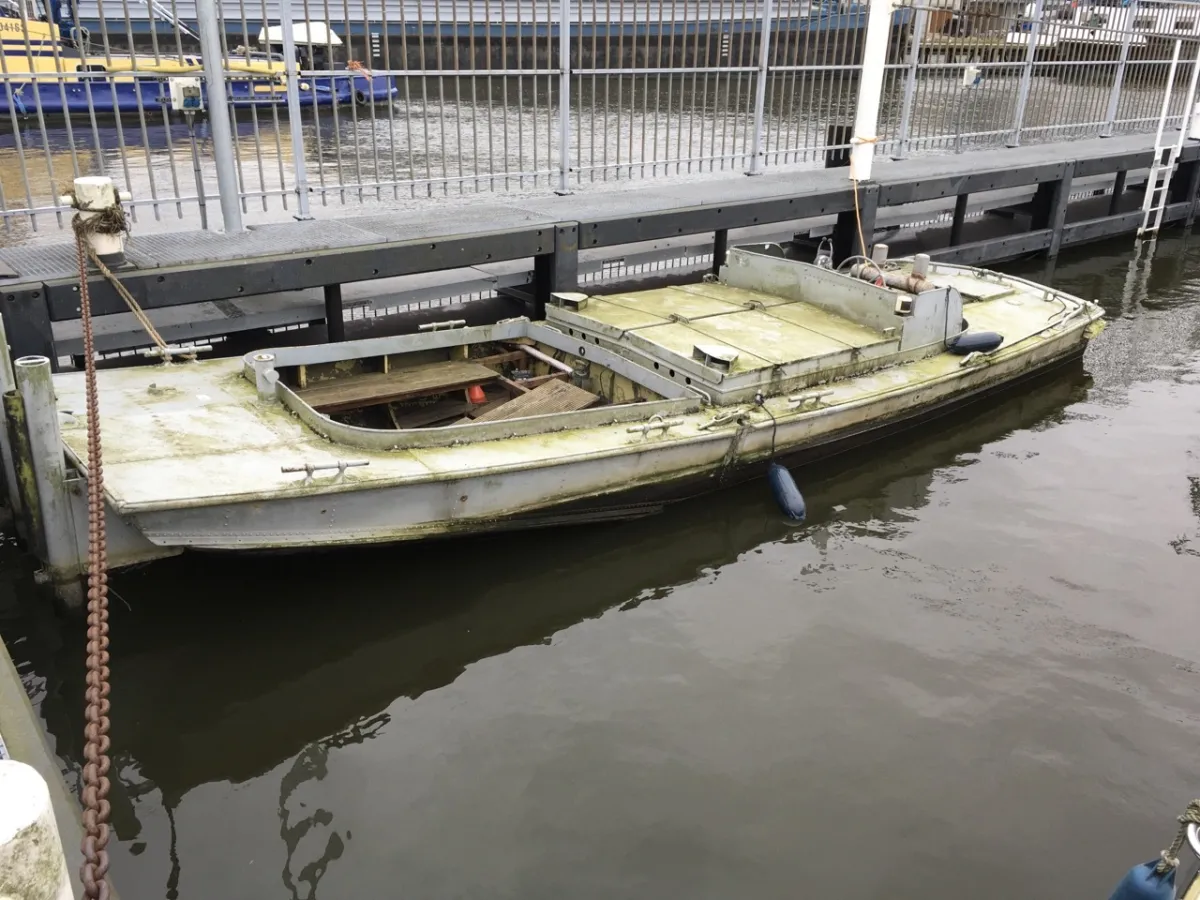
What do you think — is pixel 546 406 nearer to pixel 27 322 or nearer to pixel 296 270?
pixel 296 270

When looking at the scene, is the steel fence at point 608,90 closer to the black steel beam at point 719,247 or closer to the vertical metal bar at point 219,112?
the vertical metal bar at point 219,112

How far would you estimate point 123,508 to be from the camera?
4.52 m

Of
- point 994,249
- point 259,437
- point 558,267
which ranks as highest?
point 558,267

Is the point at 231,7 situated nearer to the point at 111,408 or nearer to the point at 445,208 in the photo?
the point at 445,208

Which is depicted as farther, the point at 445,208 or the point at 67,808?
the point at 445,208

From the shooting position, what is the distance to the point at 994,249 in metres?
12.2

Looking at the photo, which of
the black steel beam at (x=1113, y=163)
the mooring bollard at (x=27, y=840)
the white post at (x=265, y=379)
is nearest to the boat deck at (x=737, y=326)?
the white post at (x=265, y=379)

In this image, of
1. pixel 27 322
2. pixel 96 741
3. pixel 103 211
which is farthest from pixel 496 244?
pixel 96 741

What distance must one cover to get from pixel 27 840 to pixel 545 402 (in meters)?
4.99

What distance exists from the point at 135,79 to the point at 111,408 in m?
3.03

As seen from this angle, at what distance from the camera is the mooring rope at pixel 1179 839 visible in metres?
2.73

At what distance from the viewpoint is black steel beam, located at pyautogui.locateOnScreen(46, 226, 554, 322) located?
20.9 feet

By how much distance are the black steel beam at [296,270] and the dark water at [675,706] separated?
1.92 m

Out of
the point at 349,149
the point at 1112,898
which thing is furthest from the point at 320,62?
the point at 1112,898
